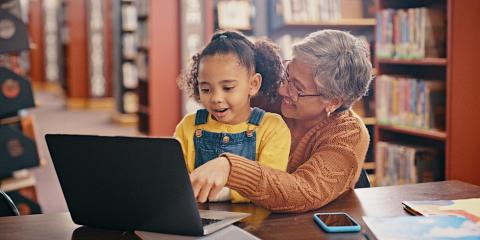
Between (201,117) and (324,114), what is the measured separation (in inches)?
9.8

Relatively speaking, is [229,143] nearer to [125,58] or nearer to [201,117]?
[201,117]

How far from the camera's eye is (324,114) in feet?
4.67

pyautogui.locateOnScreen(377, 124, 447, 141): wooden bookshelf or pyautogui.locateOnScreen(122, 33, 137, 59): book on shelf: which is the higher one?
pyautogui.locateOnScreen(122, 33, 137, 59): book on shelf

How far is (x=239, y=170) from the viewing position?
1289mm

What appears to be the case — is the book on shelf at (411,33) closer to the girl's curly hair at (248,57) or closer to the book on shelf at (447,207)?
the book on shelf at (447,207)

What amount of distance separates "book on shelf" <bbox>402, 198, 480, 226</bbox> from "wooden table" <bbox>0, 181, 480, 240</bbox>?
0.03 metres

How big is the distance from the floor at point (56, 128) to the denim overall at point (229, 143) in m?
3.07

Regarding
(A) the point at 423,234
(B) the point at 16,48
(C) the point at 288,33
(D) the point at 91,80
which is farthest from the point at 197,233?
(D) the point at 91,80

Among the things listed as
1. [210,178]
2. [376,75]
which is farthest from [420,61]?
[210,178]

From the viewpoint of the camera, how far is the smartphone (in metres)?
1.25

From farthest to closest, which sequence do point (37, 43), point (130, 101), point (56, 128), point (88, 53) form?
point (37, 43), point (88, 53), point (130, 101), point (56, 128)

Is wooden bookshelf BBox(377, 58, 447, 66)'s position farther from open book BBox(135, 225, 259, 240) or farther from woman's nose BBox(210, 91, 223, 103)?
open book BBox(135, 225, 259, 240)

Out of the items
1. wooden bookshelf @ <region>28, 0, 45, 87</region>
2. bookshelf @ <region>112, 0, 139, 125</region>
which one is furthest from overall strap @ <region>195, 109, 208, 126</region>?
wooden bookshelf @ <region>28, 0, 45, 87</region>

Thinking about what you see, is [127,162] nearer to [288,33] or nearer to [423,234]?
[423,234]
